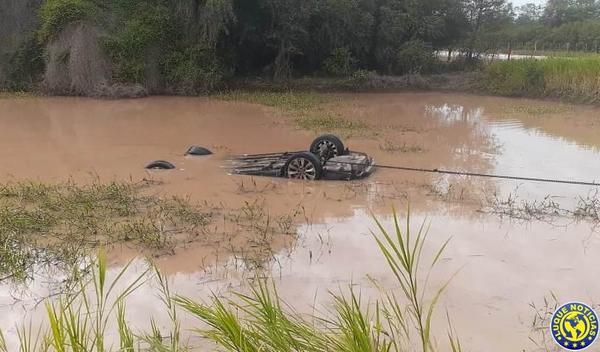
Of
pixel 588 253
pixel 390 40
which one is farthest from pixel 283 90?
pixel 588 253

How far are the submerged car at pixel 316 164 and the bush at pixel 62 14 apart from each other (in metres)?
12.1

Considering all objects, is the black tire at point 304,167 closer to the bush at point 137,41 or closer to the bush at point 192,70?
the bush at point 192,70

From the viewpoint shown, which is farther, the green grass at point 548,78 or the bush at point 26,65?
the bush at point 26,65

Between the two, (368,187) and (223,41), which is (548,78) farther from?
(368,187)

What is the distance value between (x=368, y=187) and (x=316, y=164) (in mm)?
803

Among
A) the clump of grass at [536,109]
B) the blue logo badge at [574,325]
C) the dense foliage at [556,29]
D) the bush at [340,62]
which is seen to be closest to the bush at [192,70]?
the bush at [340,62]

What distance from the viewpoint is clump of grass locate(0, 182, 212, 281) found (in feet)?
15.3

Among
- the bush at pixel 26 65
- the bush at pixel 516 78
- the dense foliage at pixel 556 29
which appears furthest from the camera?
the dense foliage at pixel 556 29

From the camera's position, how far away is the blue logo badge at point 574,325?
5.14 feet

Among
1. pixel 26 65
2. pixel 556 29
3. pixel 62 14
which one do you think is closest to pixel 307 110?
pixel 62 14

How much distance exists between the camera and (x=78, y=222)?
5.47 meters

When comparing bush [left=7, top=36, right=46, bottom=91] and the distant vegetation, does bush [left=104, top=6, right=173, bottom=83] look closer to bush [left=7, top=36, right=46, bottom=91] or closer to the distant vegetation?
the distant vegetation

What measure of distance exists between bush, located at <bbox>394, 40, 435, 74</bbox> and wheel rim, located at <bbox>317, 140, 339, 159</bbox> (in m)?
12.9

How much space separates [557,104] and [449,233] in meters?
12.9
